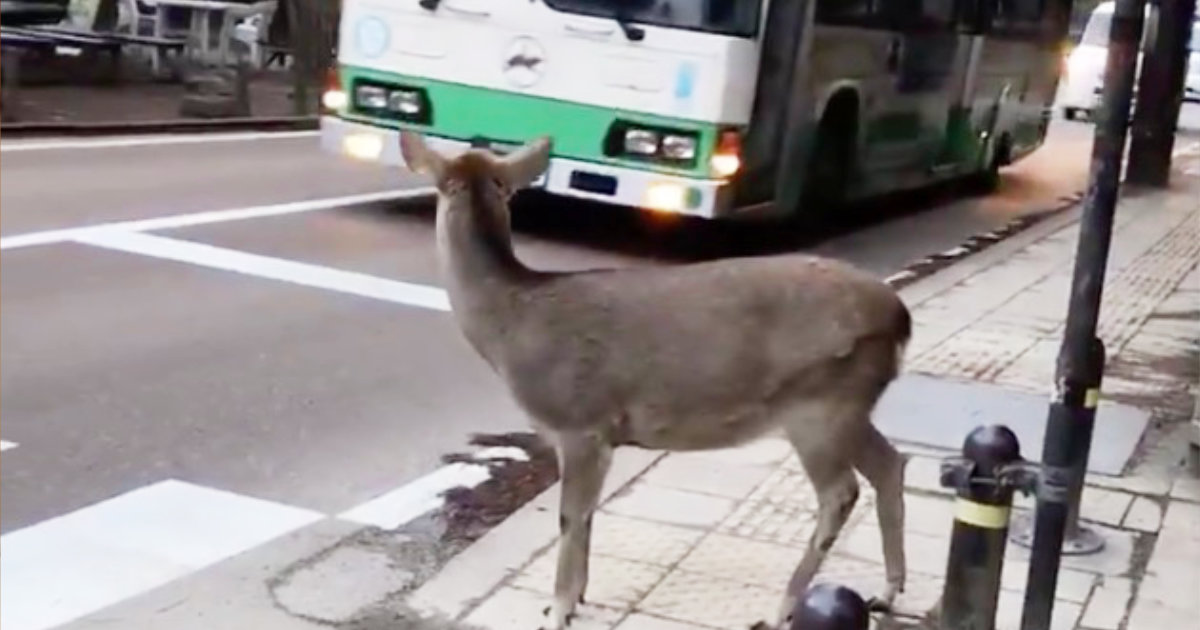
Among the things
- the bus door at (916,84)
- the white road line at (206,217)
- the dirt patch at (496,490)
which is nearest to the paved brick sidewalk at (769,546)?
the dirt patch at (496,490)

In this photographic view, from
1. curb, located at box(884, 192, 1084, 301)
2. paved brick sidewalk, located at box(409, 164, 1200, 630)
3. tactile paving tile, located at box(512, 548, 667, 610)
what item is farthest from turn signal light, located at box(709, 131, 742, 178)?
tactile paving tile, located at box(512, 548, 667, 610)

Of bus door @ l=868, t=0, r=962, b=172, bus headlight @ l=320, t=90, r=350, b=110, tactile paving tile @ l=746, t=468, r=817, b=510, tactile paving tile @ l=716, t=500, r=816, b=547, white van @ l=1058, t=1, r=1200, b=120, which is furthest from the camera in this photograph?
white van @ l=1058, t=1, r=1200, b=120

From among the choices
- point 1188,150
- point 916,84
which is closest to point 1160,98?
point 916,84

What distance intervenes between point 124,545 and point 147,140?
13.4 meters

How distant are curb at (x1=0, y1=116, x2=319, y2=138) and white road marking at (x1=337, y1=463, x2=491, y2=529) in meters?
11.2

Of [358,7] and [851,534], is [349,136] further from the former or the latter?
[851,534]

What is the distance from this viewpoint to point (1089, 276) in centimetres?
556

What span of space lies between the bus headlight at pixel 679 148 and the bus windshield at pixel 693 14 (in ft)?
2.48

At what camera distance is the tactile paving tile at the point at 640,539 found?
20.4 ft

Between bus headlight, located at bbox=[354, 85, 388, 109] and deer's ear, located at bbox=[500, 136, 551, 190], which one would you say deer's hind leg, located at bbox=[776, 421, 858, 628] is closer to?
deer's ear, located at bbox=[500, 136, 551, 190]

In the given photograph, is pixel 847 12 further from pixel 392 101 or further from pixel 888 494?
pixel 888 494

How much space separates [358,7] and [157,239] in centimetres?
242

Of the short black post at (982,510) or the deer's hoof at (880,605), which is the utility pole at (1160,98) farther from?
the short black post at (982,510)

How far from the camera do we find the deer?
17.5 feet
